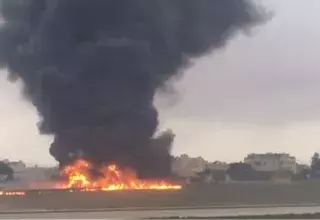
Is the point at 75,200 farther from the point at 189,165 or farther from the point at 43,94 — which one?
the point at 189,165

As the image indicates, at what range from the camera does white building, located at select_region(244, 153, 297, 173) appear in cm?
10234

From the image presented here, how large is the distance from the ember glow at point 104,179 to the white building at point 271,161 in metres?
34.0

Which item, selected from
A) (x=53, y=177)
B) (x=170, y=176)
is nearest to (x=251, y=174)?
(x=170, y=176)

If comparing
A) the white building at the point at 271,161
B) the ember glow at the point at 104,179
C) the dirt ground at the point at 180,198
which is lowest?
the dirt ground at the point at 180,198

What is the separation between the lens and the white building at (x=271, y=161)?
336 feet

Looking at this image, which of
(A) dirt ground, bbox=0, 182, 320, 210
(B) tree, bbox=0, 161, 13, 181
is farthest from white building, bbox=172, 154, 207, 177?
(B) tree, bbox=0, 161, 13, 181

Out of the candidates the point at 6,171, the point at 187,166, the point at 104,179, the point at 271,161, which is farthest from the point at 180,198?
the point at 271,161

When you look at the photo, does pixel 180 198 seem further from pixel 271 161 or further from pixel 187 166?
pixel 271 161

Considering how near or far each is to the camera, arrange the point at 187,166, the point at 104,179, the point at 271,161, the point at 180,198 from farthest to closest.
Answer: the point at 271,161
the point at 187,166
the point at 104,179
the point at 180,198

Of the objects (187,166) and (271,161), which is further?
(271,161)

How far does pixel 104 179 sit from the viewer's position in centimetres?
6981

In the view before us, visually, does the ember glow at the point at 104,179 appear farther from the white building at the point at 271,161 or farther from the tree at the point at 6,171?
the white building at the point at 271,161

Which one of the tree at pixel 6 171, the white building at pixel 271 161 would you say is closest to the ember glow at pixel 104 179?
the tree at pixel 6 171

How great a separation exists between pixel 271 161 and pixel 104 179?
42.1 m
